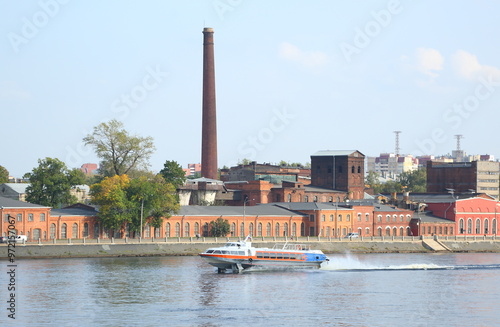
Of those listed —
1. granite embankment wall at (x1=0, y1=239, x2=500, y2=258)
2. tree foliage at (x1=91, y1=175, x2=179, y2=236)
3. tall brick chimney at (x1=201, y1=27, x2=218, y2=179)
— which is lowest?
granite embankment wall at (x1=0, y1=239, x2=500, y2=258)

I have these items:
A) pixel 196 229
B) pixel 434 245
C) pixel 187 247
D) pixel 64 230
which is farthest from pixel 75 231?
pixel 434 245

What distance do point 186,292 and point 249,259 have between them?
19276 millimetres

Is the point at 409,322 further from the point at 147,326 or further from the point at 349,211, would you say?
the point at 349,211

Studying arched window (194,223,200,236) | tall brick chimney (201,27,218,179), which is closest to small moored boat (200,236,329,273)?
arched window (194,223,200,236)

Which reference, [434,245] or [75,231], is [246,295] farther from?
[434,245]

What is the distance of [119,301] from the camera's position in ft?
261

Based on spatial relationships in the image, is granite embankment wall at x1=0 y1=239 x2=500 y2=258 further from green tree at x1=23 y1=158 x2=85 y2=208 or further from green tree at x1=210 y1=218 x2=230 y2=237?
green tree at x1=23 y1=158 x2=85 y2=208

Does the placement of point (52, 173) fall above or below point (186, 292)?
above

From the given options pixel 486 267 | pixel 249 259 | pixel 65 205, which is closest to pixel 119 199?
pixel 65 205

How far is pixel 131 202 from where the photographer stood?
132500 millimetres

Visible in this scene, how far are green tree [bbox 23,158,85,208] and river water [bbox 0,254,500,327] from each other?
31.0m

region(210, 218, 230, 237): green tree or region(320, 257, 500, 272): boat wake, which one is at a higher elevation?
region(210, 218, 230, 237): green tree

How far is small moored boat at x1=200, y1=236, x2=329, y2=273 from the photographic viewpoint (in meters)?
103

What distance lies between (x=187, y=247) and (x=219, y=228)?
49.5 ft
